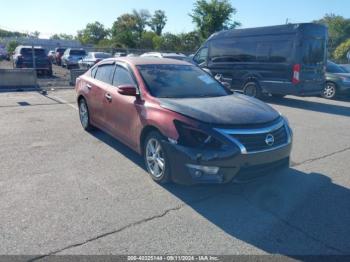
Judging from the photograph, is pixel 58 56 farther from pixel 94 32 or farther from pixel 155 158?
pixel 94 32

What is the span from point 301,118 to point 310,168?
14.9 ft

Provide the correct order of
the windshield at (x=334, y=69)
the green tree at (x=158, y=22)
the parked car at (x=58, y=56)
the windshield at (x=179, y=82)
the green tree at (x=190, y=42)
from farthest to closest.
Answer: the green tree at (x=158, y=22)
the green tree at (x=190, y=42)
the parked car at (x=58, y=56)
the windshield at (x=334, y=69)
the windshield at (x=179, y=82)

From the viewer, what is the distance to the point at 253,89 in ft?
41.5

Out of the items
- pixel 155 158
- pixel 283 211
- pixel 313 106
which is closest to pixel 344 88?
pixel 313 106

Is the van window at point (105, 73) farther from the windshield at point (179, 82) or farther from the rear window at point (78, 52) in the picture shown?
the rear window at point (78, 52)

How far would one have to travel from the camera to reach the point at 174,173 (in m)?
4.29

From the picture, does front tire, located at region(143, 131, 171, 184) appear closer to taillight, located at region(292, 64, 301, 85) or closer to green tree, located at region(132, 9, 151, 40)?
taillight, located at region(292, 64, 301, 85)

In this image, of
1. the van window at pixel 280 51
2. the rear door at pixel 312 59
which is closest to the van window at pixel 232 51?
the van window at pixel 280 51

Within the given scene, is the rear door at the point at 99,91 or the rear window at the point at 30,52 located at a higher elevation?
the rear window at the point at 30,52

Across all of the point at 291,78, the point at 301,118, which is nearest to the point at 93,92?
the point at 301,118

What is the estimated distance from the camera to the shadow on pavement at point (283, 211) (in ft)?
11.1

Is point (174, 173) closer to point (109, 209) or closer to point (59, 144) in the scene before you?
point (109, 209)

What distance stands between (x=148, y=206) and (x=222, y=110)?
4.98ft

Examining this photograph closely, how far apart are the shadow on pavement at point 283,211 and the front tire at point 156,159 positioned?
210 millimetres
